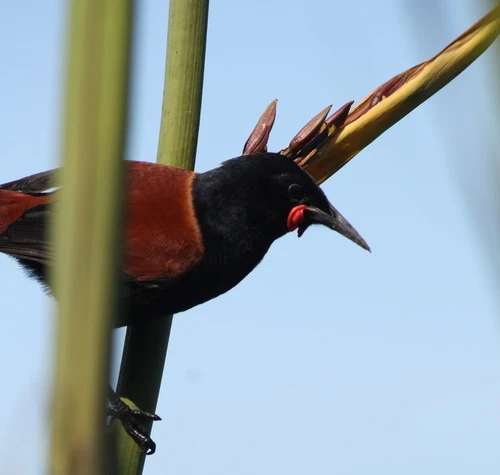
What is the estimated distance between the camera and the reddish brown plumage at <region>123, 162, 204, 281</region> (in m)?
2.49

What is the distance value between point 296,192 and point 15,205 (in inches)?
37.4

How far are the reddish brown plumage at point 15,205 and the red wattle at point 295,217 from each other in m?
0.81

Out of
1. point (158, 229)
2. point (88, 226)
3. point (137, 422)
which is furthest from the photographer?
point (158, 229)

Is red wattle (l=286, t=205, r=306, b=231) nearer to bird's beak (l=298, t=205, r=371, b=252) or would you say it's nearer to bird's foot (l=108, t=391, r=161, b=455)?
bird's beak (l=298, t=205, r=371, b=252)

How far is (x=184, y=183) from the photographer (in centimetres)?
252

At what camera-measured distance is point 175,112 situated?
162 cm

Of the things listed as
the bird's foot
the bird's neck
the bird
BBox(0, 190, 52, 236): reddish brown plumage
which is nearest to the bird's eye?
the bird

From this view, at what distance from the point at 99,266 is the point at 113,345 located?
4cm

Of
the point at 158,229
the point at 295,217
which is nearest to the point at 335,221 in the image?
the point at 295,217

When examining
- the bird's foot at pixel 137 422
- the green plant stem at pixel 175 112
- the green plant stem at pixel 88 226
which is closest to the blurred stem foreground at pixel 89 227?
the green plant stem at pixel 88 226

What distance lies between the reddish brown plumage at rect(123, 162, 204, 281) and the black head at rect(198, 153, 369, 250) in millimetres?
168

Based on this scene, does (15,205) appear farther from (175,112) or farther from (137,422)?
(137,422)

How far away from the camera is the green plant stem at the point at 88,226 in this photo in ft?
1.02

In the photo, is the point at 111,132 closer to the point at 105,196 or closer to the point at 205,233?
the point at 105,196
